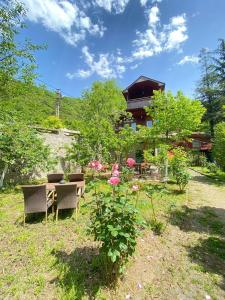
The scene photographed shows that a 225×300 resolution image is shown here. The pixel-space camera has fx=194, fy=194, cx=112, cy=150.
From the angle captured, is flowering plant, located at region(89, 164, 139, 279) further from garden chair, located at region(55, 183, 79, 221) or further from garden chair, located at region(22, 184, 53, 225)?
garden chair, located at region(22, 184, 53, 225)

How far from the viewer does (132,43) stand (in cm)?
1252

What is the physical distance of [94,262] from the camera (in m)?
3.50

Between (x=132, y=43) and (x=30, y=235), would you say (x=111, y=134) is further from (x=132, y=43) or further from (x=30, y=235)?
(x=30, y=235)

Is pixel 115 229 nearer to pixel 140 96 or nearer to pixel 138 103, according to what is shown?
pixel 138 103

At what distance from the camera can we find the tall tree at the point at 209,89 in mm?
23078

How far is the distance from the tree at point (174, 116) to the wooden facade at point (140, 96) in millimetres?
7133

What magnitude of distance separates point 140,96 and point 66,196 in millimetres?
18532

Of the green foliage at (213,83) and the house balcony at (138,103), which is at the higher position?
the green foliage at (213,83)

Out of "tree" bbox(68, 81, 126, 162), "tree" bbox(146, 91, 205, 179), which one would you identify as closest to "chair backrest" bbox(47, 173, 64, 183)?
"tree" bbox(68, 81, 126, 162)

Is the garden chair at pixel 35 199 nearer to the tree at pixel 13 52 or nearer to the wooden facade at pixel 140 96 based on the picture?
the tree at pixel 13 52

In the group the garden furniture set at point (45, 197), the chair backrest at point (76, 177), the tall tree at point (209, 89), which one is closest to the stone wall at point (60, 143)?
the chair backrest at point (76, 177)

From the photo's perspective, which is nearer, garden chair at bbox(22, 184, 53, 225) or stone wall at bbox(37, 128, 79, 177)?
garden chair at bbox(22, 184, 53, 225)

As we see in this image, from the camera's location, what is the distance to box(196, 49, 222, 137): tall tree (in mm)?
23078

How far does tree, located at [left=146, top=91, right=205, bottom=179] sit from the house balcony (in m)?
6.94
